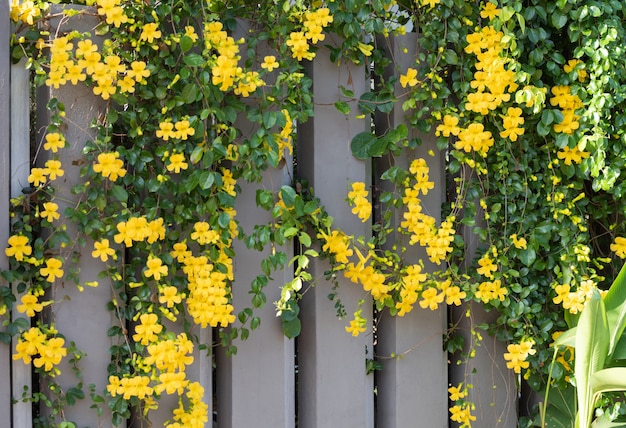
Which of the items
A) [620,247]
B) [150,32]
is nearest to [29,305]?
[150,32]

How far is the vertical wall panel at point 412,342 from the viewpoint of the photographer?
2.38 meters

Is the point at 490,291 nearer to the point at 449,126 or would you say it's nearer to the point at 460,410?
the point at 460,410

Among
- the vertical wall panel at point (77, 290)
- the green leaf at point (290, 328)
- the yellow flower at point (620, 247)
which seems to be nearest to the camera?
the vertical wall panel at point (77, 290)

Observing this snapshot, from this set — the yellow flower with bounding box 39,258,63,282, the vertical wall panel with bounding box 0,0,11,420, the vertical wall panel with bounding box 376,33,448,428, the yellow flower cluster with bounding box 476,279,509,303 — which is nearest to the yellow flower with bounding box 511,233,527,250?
the yellow flower cluster with bounding box 476,279,509,303

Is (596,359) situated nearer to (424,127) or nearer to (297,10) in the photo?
(424,127)

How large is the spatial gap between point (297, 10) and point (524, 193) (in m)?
0.90

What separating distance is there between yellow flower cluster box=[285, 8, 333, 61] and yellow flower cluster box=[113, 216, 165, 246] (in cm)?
60

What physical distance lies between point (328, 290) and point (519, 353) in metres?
0.62

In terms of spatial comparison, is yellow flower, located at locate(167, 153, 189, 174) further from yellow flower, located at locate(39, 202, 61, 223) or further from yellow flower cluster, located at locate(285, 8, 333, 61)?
yellow flower cluster, located at locate(285, 8, 333, 61)

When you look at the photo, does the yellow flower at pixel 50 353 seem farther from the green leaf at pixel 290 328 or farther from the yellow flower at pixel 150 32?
the yellow flower at pixel 150 32

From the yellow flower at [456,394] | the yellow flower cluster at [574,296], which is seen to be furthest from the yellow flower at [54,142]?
the yellow flower cluster at [574,296]

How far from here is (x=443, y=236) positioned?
2.28m

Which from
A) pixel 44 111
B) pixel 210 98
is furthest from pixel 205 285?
pixel 44 111

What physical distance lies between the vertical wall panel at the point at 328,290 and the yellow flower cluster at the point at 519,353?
17.8 inches
